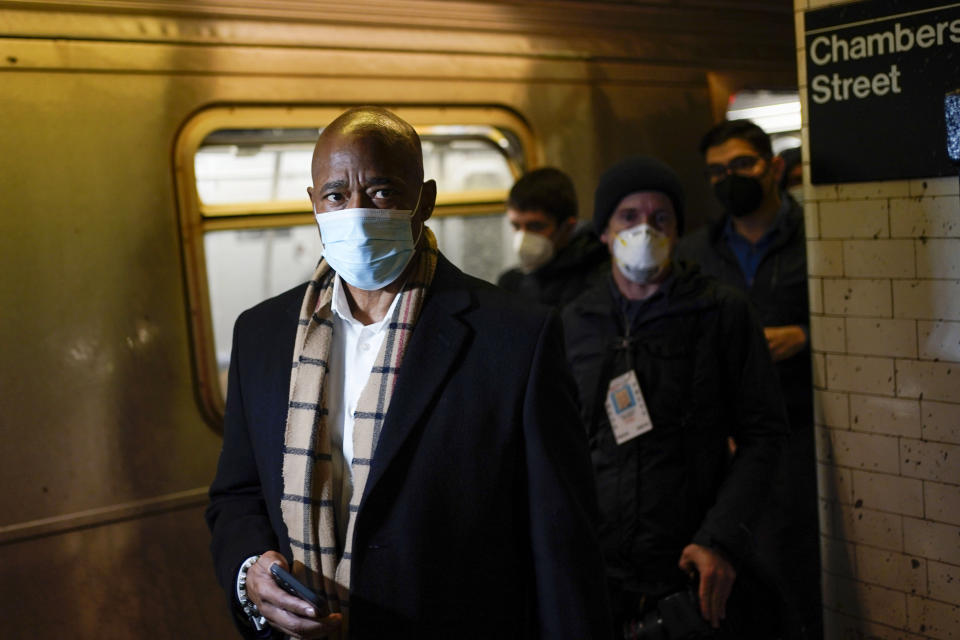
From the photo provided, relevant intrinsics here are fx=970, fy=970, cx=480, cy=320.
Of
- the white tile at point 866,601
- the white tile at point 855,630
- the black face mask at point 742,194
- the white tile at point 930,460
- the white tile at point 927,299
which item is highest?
the black face mask at point 742,194

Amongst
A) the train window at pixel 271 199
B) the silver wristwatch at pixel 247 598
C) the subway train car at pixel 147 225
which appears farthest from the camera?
the train window at pixel 271 199

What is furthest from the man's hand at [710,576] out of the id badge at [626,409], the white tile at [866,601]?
the white tile at [866,601]

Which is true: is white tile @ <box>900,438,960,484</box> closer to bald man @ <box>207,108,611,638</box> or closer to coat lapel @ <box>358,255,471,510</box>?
bald man @ <box>207,108,611,638</box>

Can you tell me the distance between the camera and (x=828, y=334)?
3080 mm

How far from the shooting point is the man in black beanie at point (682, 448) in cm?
257

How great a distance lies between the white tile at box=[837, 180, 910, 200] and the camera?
9.32ft

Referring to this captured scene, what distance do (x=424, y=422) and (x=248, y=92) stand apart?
2.03 metres

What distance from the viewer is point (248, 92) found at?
346cm

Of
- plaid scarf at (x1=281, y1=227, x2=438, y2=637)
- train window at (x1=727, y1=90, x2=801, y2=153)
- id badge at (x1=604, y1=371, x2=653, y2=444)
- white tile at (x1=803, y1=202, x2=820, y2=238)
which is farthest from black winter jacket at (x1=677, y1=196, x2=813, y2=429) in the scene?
plaid scarf at (x1=281, y1=227, x2=438, y2=637)

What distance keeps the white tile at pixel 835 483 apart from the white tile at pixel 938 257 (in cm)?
69

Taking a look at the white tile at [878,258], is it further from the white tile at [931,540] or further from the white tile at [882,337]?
the white tile at [931,540]

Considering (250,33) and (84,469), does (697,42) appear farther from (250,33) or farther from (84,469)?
(84,469)

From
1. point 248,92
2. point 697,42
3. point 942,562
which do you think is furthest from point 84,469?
point 697,42

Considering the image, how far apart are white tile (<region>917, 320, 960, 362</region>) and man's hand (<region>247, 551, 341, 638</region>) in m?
1.94
